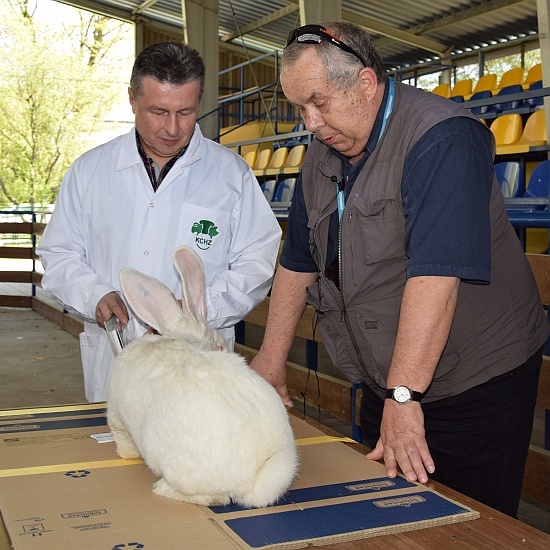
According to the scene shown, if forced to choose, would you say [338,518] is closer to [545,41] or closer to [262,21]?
[545,41]

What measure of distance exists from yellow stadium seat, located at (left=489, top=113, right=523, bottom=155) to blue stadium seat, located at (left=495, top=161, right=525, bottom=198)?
104 centimetres

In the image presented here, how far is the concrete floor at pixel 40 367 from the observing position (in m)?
5.50

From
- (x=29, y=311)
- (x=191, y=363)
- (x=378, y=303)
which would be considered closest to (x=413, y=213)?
(x=378, y=303)

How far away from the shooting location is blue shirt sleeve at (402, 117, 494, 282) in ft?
4.96

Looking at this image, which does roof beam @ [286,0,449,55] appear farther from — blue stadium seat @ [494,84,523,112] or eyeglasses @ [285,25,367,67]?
eyeglasses @ [285,25,367,67]

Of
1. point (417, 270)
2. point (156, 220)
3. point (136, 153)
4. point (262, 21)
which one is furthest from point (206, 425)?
point (262, 21)

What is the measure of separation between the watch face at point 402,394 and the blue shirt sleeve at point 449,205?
23 centimetres

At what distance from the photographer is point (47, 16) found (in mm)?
25672

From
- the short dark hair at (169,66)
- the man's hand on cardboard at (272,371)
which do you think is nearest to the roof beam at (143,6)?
the short dark hair at (169,66)

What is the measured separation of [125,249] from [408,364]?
3.54 ft

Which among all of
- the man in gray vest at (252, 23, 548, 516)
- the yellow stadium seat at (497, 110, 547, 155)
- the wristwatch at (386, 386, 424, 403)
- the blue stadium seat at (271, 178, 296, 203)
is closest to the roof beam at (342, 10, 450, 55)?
the blue stadium seat at (271, 178, 296, 203)

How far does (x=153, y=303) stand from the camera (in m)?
1.55

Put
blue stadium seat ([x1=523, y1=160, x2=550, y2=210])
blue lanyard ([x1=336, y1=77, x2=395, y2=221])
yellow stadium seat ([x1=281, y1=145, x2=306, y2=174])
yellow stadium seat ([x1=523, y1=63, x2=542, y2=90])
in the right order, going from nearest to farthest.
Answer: blue lanyard ([x1=336, y1=77, x2=395, y2=221]) → blue stadium seat ([x1=523, y1=160, x2=550, y2=210]) → yellow stadium seat ([x1=281, y1=145, x2=306, y2=174]) → yellow stadium seat ([x1=523, y1=63, x2=542, y2=90])

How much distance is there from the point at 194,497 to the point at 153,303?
423 mm
